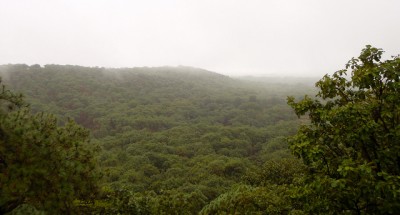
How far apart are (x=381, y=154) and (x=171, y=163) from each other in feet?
209

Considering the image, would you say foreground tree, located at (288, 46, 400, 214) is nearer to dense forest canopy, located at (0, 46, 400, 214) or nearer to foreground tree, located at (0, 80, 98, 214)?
dense forest canopy, located at (0, 46, 400, 214)

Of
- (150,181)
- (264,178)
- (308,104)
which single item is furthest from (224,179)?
(308,104)

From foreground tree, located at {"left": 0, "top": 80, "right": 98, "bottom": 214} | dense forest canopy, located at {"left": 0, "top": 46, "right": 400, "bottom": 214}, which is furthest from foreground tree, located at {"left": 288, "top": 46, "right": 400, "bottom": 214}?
foreground tree, located at {"left": 0, "top": 80, "right": 98, "bottom": 214}

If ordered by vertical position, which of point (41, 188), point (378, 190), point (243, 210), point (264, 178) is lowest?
point (264, 178)

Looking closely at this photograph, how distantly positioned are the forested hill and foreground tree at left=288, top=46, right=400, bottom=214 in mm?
10167

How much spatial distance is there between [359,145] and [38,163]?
9.91 m

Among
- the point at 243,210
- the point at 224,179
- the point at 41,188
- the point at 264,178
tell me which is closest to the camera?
the point at 41,188

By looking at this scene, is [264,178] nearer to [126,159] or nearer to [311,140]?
[311,140]

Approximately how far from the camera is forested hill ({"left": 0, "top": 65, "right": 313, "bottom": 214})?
143 ft

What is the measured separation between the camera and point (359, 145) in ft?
34.6

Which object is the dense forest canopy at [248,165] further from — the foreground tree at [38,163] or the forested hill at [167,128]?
the forested hill at [167,128]

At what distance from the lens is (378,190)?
866 cm

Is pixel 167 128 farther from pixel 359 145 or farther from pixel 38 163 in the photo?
pixel 359 145

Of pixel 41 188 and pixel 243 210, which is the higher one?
pixel 41 188
